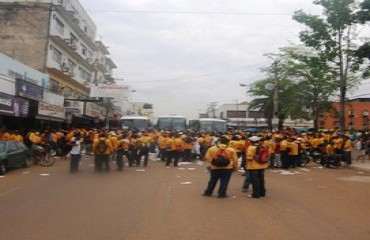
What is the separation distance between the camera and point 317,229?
870cm

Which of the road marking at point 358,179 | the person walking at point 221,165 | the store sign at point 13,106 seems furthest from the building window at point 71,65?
the person walking at point 221,165

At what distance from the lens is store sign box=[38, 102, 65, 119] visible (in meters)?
31.0

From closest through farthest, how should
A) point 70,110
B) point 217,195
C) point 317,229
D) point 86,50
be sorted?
1. point 317,229
2. point 217,195
3. point 70,110
4. point 86,50

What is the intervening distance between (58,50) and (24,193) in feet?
109

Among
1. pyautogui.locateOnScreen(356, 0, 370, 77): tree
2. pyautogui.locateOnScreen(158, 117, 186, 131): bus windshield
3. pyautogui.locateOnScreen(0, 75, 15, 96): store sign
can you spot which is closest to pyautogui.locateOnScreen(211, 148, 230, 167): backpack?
pyautogui.locateOnScreen(356, 0, 370, 77): tree

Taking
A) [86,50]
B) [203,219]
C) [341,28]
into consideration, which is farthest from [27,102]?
[86,50]

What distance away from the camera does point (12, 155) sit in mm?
18719

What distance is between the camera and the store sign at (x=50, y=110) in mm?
31031

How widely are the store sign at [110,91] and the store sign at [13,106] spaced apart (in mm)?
22005

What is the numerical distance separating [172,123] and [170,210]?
27.2m

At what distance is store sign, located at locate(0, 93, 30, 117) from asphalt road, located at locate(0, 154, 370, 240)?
850 cm

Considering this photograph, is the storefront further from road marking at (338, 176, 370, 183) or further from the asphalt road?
road marking at (338, 176, 370, 183)

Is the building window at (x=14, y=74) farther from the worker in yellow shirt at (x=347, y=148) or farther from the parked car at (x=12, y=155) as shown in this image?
the worker in yellow shirt at (x=347, y=148)

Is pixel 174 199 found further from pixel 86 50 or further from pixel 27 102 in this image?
pixel 86 50
